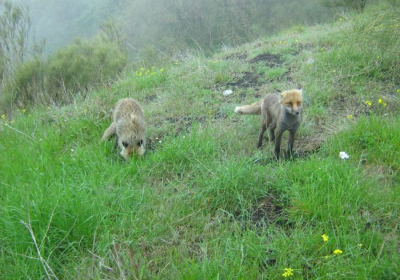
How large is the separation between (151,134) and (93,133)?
3.32 feet

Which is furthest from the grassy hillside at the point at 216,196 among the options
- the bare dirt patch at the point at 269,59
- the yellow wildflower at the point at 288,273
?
the bare dirt patch at the point at 269,59

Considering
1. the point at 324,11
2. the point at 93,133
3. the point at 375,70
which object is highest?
the point at 93,133

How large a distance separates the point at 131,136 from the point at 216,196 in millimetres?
1957

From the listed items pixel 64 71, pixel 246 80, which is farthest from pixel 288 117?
pixel 64 71

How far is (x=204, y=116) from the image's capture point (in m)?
5.90

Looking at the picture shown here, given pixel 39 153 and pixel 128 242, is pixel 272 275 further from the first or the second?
pixel 39 153

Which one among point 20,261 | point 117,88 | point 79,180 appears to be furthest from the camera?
point 117,88

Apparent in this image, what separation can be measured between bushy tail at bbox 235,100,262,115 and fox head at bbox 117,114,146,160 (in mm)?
1694

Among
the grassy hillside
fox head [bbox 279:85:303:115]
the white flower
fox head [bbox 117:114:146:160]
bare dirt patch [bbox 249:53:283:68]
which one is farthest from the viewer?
bare dirt patch [bbox 249:53:283:68]

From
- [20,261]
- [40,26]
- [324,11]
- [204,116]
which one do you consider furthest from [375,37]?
[40,26]

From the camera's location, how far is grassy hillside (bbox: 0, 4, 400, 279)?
2.69m

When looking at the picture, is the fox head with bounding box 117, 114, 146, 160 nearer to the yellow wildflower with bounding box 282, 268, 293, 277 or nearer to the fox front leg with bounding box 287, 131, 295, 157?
the fox front leg with bounding box 287, 131, 295, 157

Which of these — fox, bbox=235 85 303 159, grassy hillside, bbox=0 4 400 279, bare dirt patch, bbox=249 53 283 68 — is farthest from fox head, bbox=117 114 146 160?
bare dirt patch, bbox=249 53 283 68

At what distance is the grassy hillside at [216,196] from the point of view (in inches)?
106
